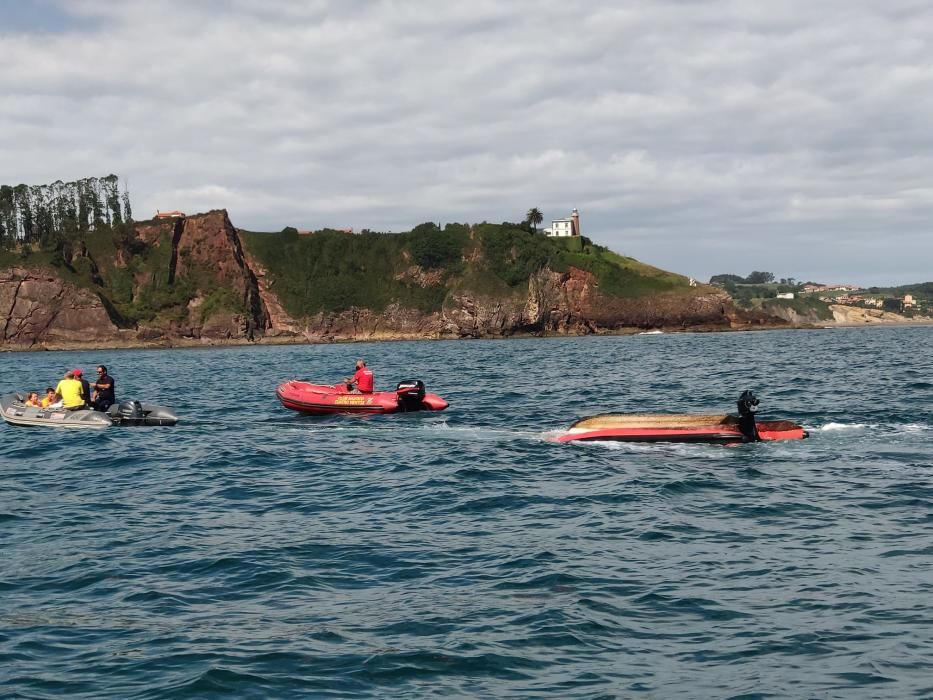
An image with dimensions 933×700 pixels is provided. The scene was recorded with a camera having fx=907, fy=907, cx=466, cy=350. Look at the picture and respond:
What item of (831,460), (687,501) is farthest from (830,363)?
(687,501)

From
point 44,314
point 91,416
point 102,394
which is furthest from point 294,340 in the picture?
point 91,416

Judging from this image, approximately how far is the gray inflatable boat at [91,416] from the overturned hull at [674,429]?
13.9m

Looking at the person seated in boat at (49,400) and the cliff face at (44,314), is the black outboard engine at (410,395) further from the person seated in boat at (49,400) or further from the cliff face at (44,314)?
the cliff face at (44,314)

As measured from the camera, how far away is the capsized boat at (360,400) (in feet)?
105

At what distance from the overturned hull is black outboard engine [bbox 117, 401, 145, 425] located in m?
14.2

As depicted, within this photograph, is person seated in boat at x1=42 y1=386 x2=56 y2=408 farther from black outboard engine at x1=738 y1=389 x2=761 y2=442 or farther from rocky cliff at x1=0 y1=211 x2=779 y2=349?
rocky cliff at x1=0 y1=211 x2=779 y2=349

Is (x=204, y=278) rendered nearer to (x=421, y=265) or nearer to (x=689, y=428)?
(x=421, y=265)

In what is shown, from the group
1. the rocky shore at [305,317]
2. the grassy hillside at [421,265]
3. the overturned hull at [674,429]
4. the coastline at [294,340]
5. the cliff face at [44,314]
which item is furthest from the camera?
the grassy hillside at [421,265]

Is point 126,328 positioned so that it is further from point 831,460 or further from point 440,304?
point 831,460

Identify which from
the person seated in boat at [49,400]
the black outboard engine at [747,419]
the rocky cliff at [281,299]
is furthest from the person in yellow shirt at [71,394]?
the rocky cliff at [281,299]

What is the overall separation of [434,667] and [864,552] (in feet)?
23.7

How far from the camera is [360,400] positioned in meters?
32.5

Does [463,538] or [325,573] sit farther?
[463,538]

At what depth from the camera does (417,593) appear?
11.8 m
